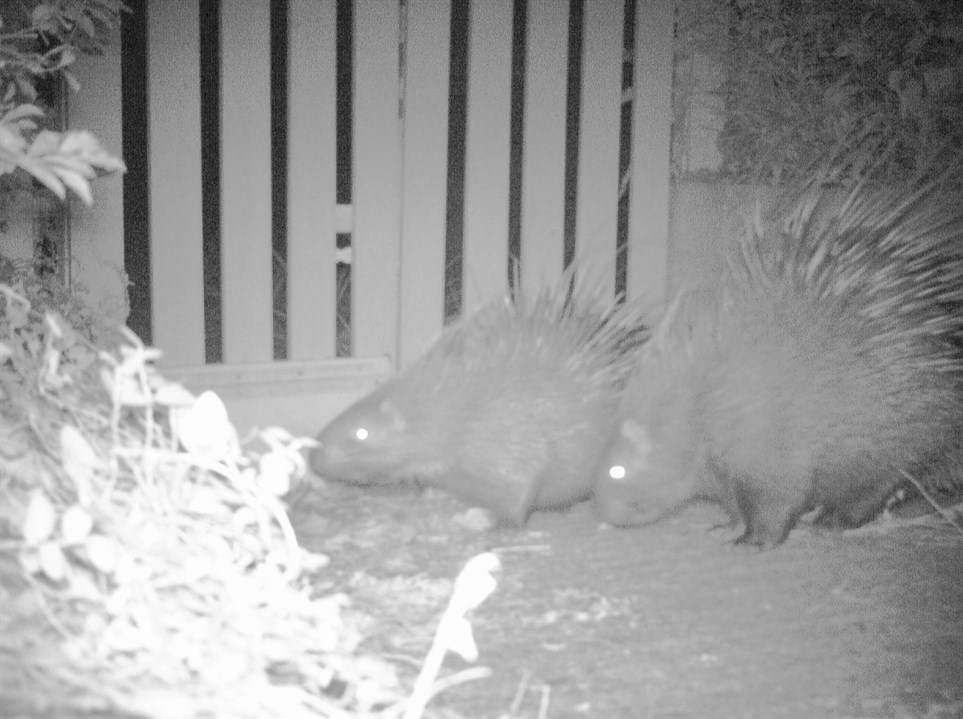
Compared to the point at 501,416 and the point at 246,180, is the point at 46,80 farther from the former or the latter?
the point at 501,416

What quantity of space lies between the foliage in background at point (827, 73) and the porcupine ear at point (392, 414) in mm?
2146

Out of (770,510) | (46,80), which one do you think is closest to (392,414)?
(770,510)

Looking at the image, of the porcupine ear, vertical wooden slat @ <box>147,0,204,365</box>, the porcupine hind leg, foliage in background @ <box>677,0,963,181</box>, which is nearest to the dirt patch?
the porcupine hind leg

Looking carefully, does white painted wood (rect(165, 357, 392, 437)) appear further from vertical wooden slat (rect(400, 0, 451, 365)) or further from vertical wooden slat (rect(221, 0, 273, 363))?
vertical wooden slat (rect(400, 0, 451, 365))

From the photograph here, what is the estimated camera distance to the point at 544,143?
17.0 ft

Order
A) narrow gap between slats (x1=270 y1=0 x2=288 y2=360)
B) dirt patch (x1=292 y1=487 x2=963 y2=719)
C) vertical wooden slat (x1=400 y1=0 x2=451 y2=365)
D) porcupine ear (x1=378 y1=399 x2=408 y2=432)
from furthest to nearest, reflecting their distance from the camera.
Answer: narrow gap between slats (x1=270 y1=0 x2=288 y2=360)
vertical wooden slat (x1=400 y1=0 x2=451 y2=365)
porcupine ear (x1=378 y1=399 x2=408 y2=432)
dirt patch (x1=292 y1=487 x2=963 y2=719)

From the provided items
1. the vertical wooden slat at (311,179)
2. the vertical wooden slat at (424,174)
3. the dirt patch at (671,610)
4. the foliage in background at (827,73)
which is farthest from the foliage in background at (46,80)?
the foliage in background at (827,73)

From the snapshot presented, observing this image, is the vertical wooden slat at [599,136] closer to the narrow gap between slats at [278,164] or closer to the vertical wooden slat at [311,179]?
the vertical wooden slat at [311,179]

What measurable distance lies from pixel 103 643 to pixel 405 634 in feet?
4.25

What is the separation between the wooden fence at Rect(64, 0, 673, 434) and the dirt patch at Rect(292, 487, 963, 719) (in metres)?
0.95

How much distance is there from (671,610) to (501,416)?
1.22 meters

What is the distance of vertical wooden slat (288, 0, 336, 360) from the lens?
15.6 ft

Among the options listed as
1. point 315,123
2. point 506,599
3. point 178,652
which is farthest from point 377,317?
point 178,652

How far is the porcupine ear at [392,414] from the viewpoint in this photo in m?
4.41
